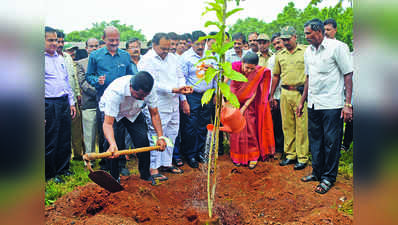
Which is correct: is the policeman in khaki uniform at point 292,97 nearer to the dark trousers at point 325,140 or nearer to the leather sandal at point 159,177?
the dark trousers at point 325,140

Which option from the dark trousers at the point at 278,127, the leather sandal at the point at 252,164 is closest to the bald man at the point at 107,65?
the leather sandal at the point at 252,164

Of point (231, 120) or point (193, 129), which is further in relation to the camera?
point (193, 129)

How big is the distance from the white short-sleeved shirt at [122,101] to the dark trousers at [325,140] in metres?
2.14

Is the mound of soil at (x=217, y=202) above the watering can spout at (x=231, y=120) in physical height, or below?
below

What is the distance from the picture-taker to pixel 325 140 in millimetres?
3820

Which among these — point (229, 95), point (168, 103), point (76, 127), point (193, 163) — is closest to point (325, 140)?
point (229, 95)

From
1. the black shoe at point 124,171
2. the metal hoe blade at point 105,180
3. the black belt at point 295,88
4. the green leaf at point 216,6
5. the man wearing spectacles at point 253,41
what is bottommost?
the black shoe at point 124,171

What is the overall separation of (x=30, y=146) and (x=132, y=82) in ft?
8.51

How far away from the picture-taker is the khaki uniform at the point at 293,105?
4.64 meters

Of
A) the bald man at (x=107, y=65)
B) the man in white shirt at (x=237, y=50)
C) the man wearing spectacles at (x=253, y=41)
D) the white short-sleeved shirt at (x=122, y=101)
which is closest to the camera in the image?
the white short-sleeved shirt at (x=122, y=101)

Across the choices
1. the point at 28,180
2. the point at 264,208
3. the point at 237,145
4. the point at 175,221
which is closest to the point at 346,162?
the point at 237,145

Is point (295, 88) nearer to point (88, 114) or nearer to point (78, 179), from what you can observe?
point (88, 114)

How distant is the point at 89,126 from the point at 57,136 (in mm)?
723

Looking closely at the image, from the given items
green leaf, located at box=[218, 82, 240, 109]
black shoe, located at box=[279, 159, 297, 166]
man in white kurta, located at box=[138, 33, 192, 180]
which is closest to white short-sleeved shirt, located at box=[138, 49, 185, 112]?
man in white kurta, located at box=[138, 33, 192, 180]
